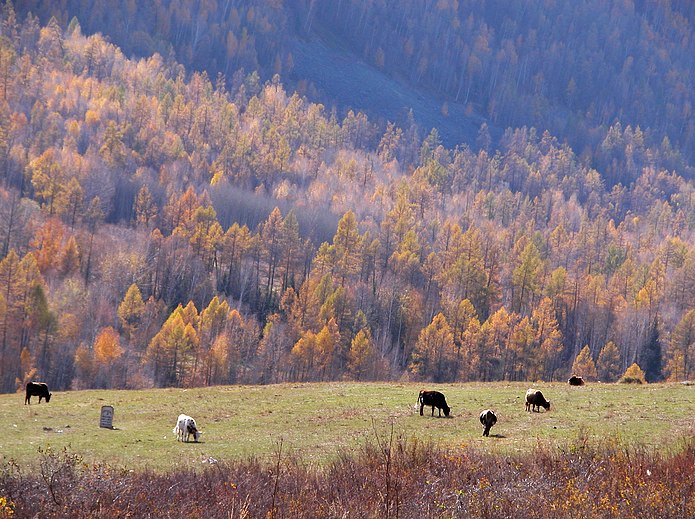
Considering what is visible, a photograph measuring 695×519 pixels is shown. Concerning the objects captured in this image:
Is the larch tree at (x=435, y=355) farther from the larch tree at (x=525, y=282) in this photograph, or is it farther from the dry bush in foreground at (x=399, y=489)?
the dry bush in foreground at (x=399, y=489)

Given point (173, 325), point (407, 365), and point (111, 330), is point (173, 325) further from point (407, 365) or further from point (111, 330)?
point (407, 365)

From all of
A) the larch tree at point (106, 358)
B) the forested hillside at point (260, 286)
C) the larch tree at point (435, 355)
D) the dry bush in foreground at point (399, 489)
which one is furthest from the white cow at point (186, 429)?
the larch tree at point (435, 355)

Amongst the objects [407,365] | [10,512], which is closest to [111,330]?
[407,365]

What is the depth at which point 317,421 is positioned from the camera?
3148 cm

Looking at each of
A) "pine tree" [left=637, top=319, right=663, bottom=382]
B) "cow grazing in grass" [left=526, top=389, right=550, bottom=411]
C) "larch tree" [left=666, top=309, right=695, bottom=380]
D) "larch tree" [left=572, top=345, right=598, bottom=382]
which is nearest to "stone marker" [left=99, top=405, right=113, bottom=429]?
"cow grazing in grass" [left=526, top=389, right=550, bottom=411]

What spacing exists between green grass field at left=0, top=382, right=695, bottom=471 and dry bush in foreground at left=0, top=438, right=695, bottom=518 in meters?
2.66

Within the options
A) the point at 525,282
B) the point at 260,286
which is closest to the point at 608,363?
the point at 525,282

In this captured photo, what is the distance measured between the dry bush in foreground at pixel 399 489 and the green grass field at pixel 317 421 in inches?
105

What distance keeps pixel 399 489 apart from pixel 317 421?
17.7 meters

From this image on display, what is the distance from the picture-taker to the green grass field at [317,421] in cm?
2508

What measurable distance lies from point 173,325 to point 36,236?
129 feet

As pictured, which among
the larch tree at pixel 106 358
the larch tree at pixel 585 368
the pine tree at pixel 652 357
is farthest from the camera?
the pine tree at pixel 652 357

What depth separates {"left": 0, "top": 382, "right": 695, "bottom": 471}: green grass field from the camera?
2508 centimetres

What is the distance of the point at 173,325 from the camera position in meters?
85.1
